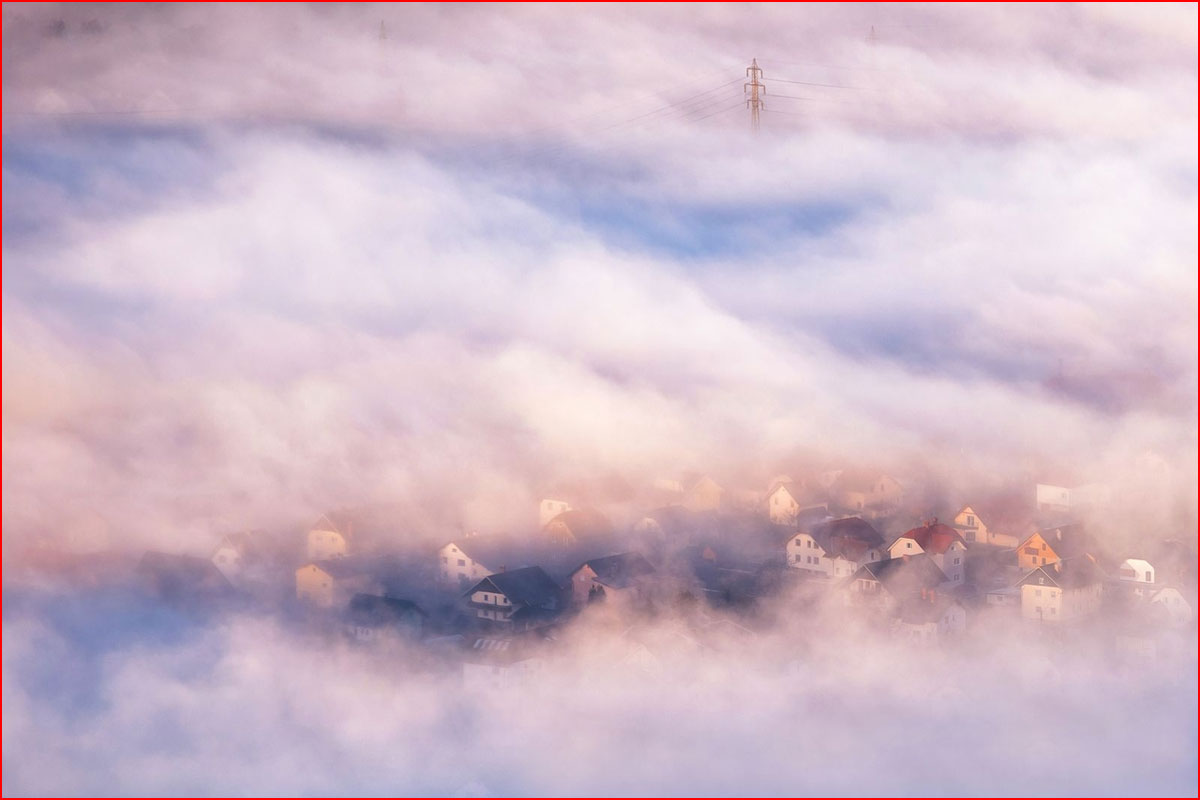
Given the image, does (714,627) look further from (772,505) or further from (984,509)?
(984,509)

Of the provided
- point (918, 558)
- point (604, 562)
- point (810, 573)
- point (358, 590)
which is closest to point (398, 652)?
point (358, 590)

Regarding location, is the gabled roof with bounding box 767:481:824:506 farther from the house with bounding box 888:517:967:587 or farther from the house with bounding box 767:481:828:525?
the house with bounding box 888:517:967:587

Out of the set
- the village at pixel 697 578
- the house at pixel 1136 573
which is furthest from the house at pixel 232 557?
the house at pixel 1136 573

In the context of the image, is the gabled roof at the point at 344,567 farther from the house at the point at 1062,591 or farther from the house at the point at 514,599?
the house at the point at 1062,591

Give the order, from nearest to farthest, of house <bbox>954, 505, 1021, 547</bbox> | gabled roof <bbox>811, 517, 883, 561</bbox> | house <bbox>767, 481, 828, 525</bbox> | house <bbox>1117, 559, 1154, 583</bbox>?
house <bbox>1117, 559, 1154, 583</bbox>
gabled roof <bbox>811, 517, 883, 561</bbox>
house <bbox>954, 505, 1021, 547</bbox>
house <bbox>767, 481, 828, 525</bbox>

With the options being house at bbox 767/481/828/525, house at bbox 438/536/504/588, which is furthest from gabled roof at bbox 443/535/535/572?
house at bbox 767/481/828/525

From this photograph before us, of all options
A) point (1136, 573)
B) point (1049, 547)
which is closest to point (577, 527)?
point (1049, 547)

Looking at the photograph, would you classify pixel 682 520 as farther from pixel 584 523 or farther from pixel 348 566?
pixel 348 566
